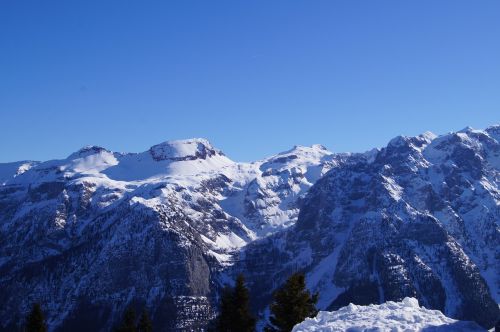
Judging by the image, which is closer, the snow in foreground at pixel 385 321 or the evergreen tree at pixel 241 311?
the snow in foreground at pixel 385 321

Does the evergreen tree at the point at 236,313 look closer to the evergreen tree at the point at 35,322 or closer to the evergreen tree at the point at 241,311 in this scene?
the evergreen tree at the point at 241,311

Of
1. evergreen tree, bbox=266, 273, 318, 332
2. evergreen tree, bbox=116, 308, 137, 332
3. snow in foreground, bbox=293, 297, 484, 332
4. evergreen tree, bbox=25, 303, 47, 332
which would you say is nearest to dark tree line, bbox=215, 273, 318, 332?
evergreen tree, bbox=266, 273, 318, 332

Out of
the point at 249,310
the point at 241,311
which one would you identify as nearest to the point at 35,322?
the point at 249,310

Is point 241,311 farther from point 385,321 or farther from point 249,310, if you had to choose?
point 385,321

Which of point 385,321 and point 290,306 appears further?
point 290,306

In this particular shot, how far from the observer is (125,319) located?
75.2 meters

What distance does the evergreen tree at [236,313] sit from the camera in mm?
55125

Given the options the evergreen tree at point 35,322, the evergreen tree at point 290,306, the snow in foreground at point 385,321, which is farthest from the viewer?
the evergreen tree at point 35,322

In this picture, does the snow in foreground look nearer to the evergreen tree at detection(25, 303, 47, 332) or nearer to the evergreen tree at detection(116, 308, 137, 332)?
the evergreen tree at detection(116, 308, 137, 332)

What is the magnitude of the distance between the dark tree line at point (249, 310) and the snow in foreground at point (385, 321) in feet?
42.0

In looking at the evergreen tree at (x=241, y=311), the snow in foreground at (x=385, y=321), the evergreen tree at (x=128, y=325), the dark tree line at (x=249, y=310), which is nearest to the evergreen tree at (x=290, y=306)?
the dark tree line at (x=249, y=310)

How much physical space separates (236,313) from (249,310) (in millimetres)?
2955

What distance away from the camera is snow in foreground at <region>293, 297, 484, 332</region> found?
30.9 m

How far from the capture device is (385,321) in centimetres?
3166
